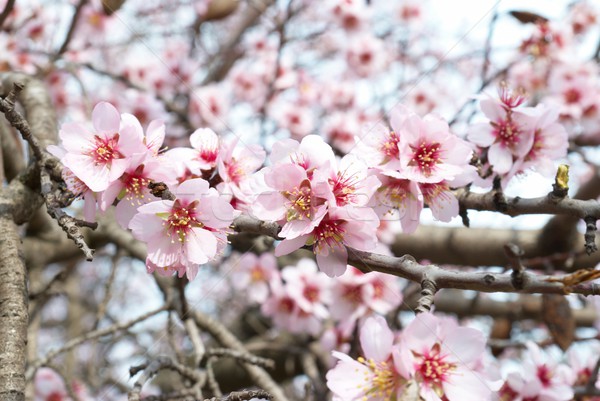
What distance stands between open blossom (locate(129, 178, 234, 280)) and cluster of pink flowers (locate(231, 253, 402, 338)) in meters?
1.28

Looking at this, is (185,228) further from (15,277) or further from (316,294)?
(316,294)

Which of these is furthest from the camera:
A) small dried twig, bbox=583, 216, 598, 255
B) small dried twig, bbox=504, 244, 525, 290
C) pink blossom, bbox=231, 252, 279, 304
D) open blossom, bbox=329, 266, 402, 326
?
pink blossom, bbox=231, 252, 279, 304

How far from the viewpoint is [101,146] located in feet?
4.34

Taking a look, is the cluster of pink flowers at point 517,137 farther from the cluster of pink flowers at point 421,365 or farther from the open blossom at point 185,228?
the open blossom at point 185,228

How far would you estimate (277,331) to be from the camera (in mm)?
3359

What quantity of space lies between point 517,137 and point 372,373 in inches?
30.4

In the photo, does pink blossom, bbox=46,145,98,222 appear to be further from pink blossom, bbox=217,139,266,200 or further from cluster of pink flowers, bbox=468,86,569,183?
cluster of pink flowers, bbox=468,86,569,183

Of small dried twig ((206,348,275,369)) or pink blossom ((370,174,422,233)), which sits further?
small dried twig ((206,348,275,369))

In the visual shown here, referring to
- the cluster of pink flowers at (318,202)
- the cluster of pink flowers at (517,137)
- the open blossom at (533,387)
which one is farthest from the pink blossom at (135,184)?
the open blossom at (533,387)

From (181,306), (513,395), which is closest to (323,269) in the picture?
(513,395)

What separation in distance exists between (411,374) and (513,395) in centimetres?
73

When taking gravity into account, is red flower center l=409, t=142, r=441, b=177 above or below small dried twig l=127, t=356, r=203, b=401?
above

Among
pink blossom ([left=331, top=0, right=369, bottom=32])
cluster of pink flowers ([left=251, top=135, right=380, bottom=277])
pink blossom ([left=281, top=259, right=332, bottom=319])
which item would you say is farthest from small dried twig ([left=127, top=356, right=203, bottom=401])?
pink blossom ([left=331, top=0, right=369, bottom=32])

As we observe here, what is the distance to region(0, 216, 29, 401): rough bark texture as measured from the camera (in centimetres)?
109
